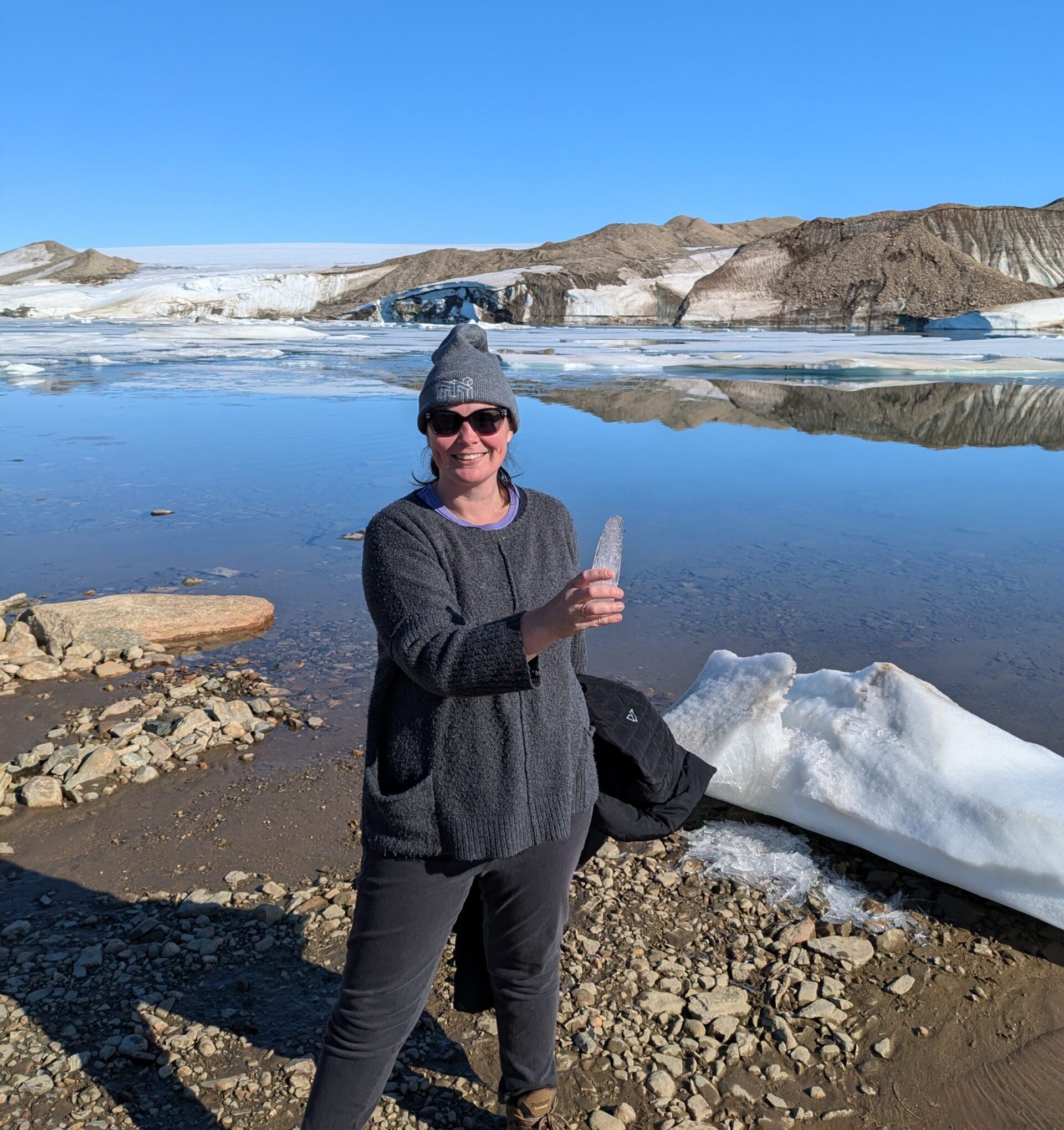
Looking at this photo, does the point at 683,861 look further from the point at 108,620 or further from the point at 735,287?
the point at 735,287

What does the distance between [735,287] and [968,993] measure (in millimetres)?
52136

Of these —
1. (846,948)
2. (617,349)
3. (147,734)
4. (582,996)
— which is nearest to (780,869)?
(846,948)

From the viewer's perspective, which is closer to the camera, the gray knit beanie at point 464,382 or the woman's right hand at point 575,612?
the woman's right hand at point 575,612

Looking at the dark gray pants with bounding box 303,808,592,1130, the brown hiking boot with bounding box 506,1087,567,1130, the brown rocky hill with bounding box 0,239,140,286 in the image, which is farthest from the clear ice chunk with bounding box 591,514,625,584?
the brown rocky hill with bounding box 0,239,140,286

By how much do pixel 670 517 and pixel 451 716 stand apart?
6333 mm

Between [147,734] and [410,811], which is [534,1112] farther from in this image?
[147,734]

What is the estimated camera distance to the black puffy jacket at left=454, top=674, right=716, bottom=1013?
209cm

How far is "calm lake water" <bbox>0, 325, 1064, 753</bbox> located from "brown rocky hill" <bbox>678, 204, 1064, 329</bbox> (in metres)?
32.8

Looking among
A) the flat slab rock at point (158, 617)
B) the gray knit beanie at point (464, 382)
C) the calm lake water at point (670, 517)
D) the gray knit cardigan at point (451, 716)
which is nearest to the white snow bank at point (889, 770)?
the calm lake water at point (670, 517)

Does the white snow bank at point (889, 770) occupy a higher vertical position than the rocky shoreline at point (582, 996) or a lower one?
higher

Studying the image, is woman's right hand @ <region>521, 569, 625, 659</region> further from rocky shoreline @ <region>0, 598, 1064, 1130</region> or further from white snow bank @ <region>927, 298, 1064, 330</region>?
white snow bank @ <region>927, 298, 1064, 330</region>

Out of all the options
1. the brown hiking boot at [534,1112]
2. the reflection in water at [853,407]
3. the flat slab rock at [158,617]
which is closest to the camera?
the brown hiking boot at [534,1112]

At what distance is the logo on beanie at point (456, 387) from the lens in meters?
1.77

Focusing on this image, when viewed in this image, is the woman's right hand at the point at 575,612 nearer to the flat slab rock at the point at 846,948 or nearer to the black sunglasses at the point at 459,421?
the black sunglasses at the point at 459,421
